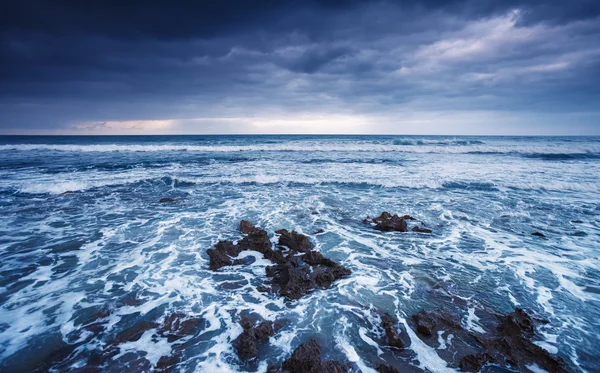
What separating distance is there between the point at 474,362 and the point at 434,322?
0.86 meters

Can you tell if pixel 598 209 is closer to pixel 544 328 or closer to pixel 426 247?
pixel 426 247

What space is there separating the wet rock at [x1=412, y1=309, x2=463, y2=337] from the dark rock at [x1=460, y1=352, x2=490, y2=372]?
588 millimetres

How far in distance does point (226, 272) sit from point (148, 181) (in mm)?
13685

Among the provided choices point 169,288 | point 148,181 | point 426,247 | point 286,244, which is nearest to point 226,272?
point 169,288

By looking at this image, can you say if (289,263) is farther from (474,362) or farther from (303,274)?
(474,362)

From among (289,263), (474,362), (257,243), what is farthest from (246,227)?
(474,362)

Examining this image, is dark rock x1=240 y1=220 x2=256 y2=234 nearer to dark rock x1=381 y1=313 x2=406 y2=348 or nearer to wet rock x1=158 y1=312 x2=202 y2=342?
wet rock x1=158 y1=312 x2=202 y2=342

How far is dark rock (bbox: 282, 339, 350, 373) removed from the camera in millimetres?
3723

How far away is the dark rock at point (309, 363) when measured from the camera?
3.72 metres

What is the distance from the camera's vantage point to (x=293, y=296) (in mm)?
5578

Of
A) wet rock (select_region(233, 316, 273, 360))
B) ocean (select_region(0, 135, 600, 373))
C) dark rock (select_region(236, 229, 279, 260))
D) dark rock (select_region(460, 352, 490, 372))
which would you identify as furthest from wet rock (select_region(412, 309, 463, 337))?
dark rock (select_region(236, 229, 279, 260))

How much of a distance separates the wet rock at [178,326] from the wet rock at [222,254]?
1829 millimetres

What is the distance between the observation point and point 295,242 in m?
7.89

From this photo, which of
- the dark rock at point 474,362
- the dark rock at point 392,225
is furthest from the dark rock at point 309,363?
the dark rock at point 392,225
